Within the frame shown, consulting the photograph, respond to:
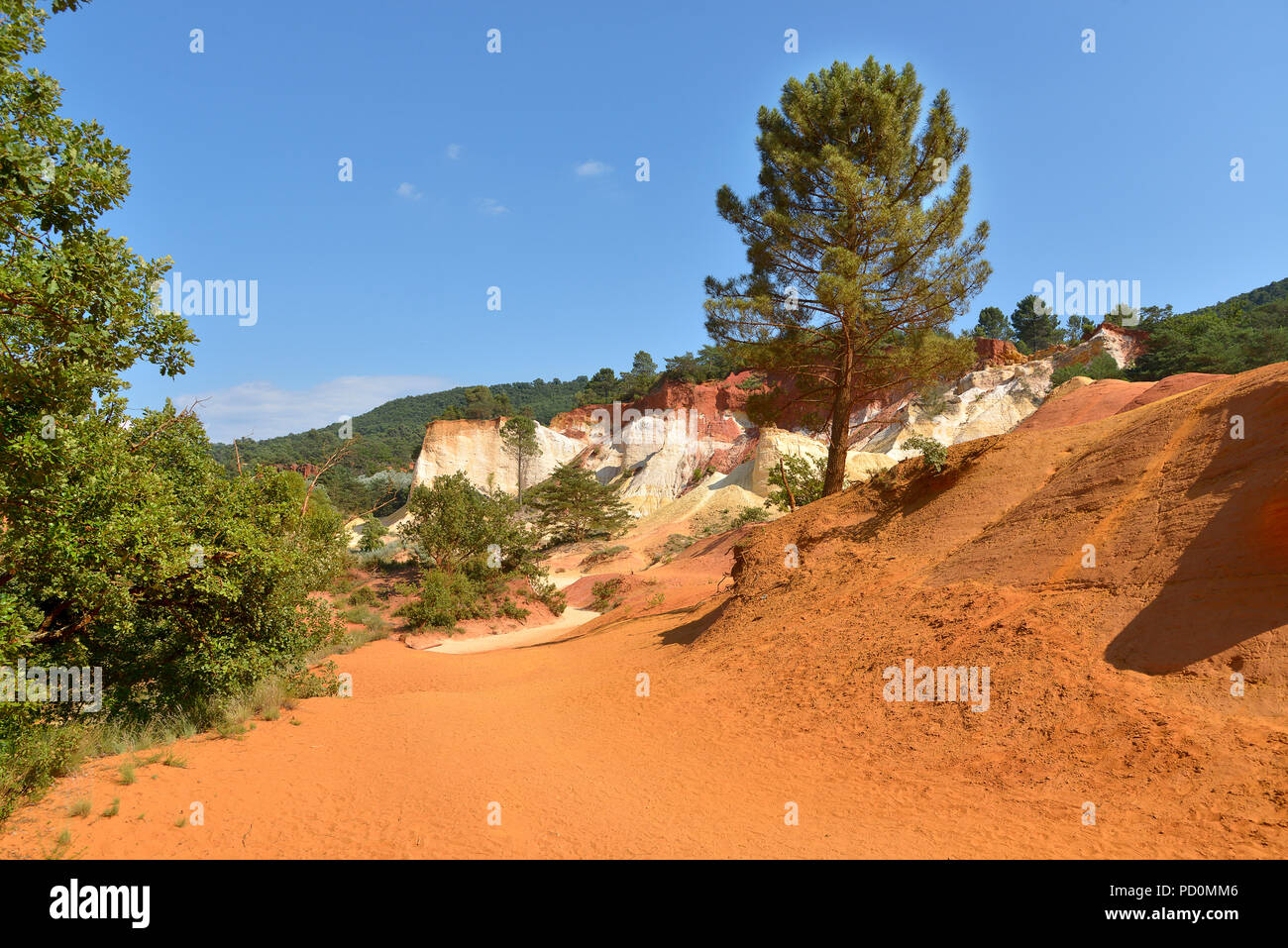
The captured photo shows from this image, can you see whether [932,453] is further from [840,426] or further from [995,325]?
[995,325]

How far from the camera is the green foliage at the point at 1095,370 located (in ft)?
138

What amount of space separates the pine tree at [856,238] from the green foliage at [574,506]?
2579 cm

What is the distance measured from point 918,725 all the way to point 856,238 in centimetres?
1150

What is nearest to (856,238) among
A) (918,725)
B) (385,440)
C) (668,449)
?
(918,725)

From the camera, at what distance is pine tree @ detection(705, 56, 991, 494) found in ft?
47.1

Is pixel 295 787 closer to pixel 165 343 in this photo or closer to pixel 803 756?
pixel 165 343

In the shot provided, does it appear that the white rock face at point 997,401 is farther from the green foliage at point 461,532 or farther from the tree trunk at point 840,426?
the tree trunk at point 840,426

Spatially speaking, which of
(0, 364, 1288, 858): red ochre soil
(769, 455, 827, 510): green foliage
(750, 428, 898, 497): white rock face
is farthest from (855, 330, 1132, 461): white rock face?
(0, 364, 1288, 858): red ochre soil

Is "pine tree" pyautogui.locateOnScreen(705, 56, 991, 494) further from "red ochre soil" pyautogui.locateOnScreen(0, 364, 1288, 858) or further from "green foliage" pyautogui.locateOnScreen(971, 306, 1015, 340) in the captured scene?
"green foliage" pyautogui.locateOnScreen(971, 306, 1015, 340)

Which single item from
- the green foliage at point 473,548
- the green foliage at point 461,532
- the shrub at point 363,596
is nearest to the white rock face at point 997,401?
the green foliage at point 473,548

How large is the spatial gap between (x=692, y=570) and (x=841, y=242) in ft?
46.7

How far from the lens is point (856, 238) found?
14688 millimetres
